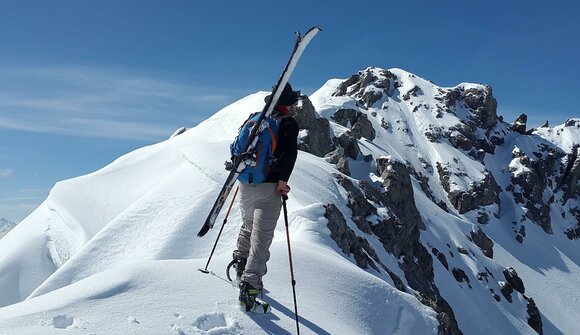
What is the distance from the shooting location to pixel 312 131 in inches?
2030

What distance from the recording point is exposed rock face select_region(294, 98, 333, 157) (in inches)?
1954

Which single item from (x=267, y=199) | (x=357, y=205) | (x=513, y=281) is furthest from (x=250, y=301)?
(x=513, y=281)

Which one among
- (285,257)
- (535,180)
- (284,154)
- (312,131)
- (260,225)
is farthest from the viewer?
(535,180)

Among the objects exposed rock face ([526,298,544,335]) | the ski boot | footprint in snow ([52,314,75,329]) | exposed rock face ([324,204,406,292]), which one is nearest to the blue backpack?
the ski boot

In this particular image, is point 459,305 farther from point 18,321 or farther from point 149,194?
point 18,321

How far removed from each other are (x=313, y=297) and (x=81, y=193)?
27.3 meters

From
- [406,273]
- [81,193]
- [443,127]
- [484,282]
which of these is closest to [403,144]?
[443,127]

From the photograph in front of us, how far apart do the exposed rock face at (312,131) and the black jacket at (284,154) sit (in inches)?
1574

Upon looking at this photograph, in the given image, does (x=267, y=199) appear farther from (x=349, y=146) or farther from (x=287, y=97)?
(x=349, y=146)

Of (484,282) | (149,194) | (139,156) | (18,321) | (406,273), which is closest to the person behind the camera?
(18,321)

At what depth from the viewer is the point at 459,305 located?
2077 inches

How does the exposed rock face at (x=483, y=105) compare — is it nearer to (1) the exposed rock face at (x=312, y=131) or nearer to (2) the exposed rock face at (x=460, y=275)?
(2) the exposed rock face at (x=460, y=275)

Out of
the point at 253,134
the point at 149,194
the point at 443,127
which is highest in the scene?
the point at 443,127

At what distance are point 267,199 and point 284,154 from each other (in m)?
0.79
